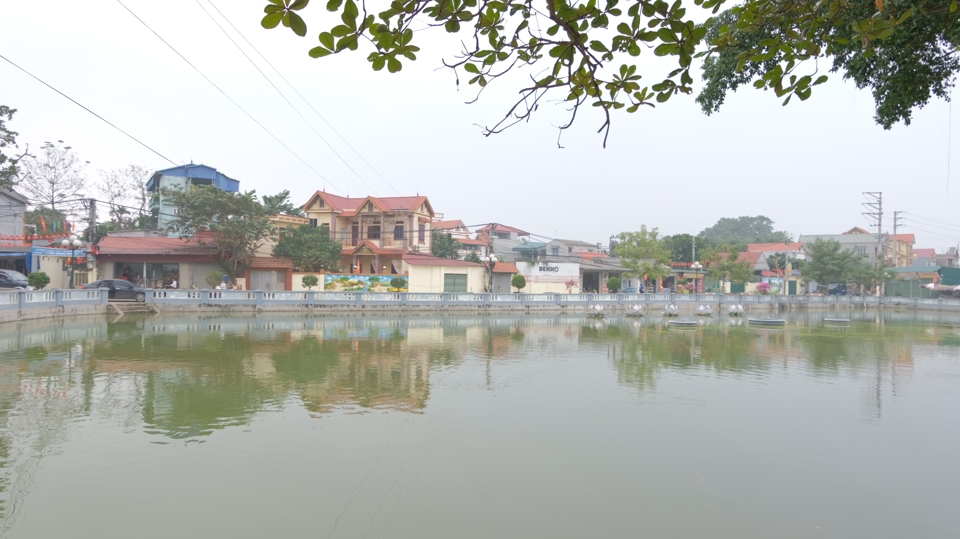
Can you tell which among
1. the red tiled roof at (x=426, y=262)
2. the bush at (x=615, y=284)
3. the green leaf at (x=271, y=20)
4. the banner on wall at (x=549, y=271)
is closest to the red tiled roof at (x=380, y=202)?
the red tiled roof at (x=426, y=262)

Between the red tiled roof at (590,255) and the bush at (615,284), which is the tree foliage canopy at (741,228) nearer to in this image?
the red tiled roof at (590,255)

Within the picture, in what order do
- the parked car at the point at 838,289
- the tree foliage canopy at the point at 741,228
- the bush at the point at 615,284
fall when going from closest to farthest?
the bush at the point at 615,284 < the parked car at the point at 838,289 < the tree foliage canopy at the point at 741,228

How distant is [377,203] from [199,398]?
24.8 m

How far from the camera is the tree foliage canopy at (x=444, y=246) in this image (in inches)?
1438

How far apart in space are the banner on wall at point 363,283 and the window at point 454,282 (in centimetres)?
281

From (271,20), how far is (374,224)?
31944mm

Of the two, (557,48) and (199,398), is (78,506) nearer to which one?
(199,398)

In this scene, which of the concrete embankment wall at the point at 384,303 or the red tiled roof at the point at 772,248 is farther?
the red tiled roof at the point at 772,248

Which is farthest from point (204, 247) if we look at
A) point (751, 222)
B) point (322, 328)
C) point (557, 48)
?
point (751, 222)

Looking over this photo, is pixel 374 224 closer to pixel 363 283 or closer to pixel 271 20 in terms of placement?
pixel 363 283

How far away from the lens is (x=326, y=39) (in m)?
2.33

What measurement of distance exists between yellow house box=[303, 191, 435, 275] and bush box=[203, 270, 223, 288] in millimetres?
6722

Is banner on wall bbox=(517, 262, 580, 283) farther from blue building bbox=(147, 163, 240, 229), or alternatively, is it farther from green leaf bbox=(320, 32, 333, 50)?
green leaf bbox=(320, 32, 333, 50)

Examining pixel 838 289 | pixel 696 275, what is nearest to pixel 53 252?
pixel 696 275
